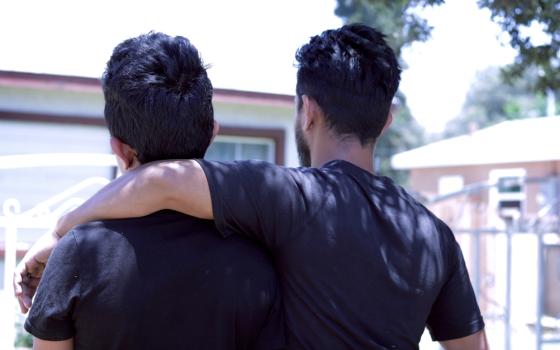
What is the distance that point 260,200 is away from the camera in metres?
1.87

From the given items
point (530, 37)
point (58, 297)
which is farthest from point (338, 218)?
point (530, 37)

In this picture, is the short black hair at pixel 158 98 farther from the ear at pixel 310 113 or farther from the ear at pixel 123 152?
the ear at pixel 310 113

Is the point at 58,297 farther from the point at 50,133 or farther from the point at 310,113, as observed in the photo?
the point at 50,133

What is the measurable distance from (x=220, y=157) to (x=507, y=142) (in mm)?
10227

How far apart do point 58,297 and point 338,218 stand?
715mm

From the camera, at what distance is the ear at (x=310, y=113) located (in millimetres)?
2135

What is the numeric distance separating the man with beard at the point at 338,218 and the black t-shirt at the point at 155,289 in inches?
2.4

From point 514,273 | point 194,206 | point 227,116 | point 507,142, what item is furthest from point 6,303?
point 507,142

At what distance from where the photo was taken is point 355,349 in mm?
1901

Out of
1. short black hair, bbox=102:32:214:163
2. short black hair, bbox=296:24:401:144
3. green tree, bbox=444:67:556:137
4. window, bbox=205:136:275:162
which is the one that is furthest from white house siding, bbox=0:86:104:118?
green tree, bbox=444:67:556:137

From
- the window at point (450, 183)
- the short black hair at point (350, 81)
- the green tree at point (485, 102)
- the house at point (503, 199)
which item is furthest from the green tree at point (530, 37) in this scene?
the green tree at point (485, 102)

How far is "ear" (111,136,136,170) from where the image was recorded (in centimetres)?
191

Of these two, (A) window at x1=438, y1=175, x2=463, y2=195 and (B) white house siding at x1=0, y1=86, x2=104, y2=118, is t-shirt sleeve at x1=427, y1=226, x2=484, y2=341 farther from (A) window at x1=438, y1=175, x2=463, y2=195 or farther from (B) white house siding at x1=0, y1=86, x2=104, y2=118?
(A) window at x1=438, y1=175, x2=463, y2=195

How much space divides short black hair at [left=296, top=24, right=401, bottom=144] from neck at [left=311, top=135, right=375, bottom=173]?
2 centimetres
